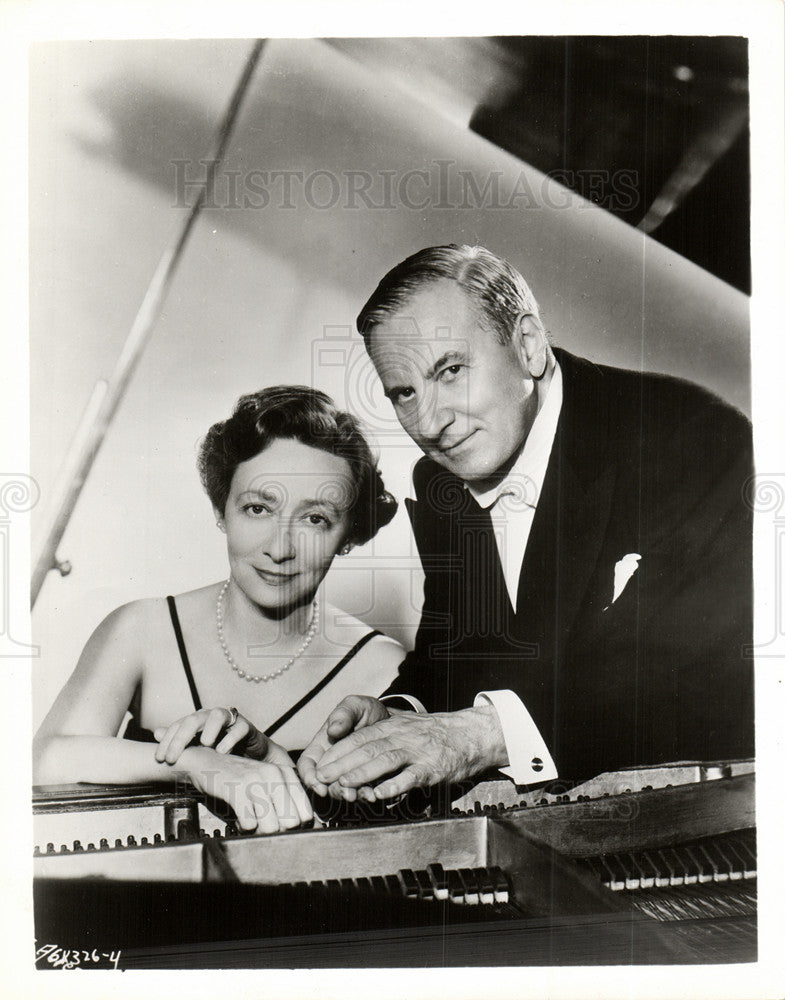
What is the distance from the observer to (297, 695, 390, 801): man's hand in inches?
82.0

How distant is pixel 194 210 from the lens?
86.2 inches

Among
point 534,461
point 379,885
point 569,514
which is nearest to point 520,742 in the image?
point 379,885

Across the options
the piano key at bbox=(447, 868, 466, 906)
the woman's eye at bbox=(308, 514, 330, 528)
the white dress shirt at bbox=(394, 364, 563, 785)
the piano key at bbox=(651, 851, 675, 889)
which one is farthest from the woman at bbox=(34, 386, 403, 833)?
the piano key at bbox=(651, 851, 675, 889)

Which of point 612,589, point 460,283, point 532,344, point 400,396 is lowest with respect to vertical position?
point 612,589

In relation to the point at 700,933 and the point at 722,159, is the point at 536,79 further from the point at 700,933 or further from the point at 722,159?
the point at 700,933

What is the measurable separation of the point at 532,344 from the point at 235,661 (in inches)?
41.9

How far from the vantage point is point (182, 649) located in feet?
7.09

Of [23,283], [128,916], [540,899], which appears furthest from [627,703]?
[23,283]

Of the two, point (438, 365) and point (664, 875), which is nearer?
point (664, 875)

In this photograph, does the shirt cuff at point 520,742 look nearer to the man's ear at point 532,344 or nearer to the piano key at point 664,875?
the piano key at point 664,875

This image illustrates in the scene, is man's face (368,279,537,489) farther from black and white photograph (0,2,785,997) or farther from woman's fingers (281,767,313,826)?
woman's fingers (281,767,313,826)

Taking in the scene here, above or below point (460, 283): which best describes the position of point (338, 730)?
below

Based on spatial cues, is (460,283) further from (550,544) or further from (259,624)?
(259,624)

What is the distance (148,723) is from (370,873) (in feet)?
2.06
